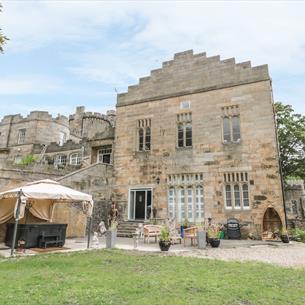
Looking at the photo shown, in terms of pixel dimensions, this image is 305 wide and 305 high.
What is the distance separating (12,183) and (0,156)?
2198cm

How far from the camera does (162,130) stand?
19750mm

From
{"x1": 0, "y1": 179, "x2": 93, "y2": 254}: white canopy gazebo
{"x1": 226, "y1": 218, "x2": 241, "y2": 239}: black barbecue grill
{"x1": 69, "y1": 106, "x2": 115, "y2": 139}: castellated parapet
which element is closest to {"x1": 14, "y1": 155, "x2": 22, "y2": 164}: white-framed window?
{"x1": 69, "y1": 106, "x2": 115, "y2": 139}: castellated parapet

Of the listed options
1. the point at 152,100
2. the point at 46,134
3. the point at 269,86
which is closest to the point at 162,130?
the point at 152,100

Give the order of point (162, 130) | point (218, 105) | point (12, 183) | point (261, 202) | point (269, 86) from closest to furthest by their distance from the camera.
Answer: point (12, 183) < point (261, 202) < point (269, 86) < point (218, 105) < point (162, 130)

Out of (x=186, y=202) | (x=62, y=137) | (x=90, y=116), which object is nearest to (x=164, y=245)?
(x=186, y=202)

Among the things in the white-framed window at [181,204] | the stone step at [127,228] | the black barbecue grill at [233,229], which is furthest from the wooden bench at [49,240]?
the black barbecue grill at [233,229]

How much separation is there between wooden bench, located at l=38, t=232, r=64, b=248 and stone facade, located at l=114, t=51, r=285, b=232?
813 cm

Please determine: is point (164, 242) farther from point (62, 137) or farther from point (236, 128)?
point (62, 137)

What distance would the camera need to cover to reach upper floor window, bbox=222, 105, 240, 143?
17594mm

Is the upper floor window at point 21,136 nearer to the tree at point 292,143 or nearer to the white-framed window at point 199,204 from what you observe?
the white-framed window at point 199,204

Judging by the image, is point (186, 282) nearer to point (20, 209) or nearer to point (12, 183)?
point (20, 209)

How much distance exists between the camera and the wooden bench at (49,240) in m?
10.8

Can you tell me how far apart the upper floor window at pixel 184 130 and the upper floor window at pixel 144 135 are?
2.33 m

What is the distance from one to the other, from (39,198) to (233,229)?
10.8m
